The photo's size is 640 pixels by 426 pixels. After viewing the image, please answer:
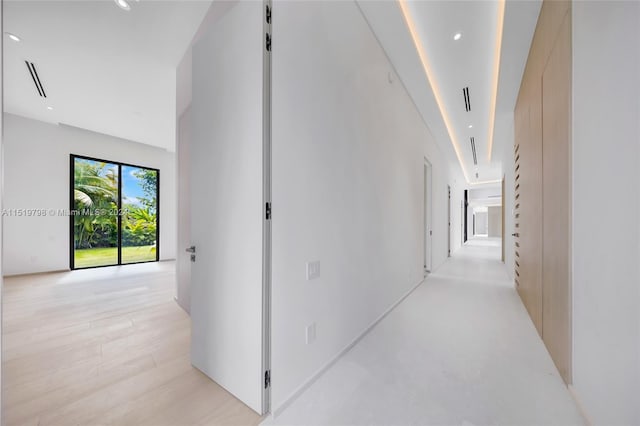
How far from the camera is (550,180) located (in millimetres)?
2053

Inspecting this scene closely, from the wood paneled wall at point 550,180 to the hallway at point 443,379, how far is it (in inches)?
8.8

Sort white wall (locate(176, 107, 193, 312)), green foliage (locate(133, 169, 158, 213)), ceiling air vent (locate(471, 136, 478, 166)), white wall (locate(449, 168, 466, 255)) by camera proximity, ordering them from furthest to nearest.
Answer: white wall (locate(449, 168, 466, 255))
green foliage (locate(133, 169, 158, 213))
ceiling air vent (locate(471, 136, 478, 166))
white wall (locate(176, 107, 193, 312))

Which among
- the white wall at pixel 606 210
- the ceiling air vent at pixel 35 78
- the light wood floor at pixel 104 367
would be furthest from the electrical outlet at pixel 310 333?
the ceiling air vent at pixel 35 78

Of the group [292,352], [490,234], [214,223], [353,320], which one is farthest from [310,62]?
[490,234]

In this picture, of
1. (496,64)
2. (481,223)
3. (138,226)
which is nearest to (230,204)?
(496,64)

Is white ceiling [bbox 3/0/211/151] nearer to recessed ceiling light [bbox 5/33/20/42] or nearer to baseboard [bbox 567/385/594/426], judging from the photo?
recessed ceiling light [bbox 5/33/20/42]

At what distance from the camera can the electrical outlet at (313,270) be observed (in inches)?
66.9

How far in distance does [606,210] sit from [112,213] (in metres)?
8.48

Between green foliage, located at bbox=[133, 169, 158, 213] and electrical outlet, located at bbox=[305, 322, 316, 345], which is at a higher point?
green foliage, located at bbox=[133, 169, 158, 213]

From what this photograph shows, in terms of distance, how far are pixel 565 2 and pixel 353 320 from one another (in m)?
2.96

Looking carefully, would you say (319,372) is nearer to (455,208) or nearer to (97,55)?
(97,55)

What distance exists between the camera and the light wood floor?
1457mm

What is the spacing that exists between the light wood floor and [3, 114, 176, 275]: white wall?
2002mm

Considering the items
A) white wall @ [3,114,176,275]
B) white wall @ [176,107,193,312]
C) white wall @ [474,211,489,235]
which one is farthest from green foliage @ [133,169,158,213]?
white wall @ [474,211,489,235]
